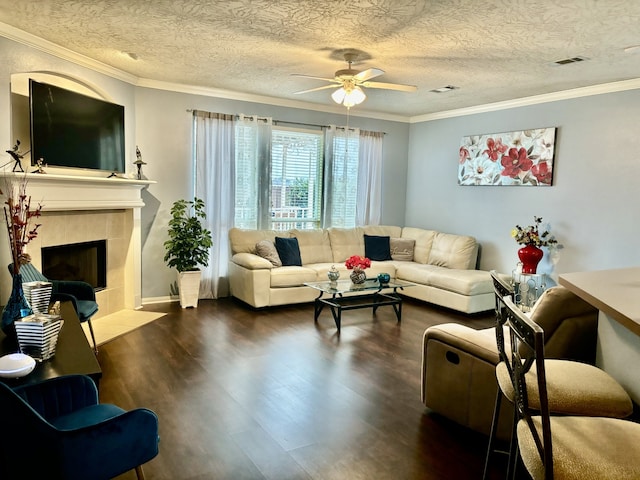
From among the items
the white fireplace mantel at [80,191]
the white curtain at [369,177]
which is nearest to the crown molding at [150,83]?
the white curtain at [369,177]

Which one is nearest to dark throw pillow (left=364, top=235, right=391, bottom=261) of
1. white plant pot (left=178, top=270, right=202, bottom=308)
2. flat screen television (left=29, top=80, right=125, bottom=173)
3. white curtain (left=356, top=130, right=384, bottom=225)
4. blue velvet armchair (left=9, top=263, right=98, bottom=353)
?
white curtain (left=356, top=130, right=384, bottom=225)

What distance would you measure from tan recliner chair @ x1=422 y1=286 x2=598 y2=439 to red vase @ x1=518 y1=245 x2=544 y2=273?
2.86 m

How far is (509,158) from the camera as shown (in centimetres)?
606

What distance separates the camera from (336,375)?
12.1ft

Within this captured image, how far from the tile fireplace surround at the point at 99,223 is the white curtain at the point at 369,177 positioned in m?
3.29

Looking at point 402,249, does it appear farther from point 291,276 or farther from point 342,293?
point 342,293

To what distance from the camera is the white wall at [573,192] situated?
15.9 ft

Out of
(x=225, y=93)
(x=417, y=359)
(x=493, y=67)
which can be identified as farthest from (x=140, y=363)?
(x=493, y=67)

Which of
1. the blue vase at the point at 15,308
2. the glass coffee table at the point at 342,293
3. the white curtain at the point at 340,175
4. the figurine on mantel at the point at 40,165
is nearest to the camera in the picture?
the blue vase at the point at 15,308

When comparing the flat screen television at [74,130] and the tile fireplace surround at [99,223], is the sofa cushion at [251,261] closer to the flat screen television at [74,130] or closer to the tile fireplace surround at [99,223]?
the tile fireplace surround at [99,223]

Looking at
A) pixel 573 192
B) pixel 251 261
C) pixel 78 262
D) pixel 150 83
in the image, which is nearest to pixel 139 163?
pixel 150 83

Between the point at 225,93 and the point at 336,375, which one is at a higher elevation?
the point at 225,93

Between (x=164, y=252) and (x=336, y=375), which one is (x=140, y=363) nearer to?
(x=336, y=375)

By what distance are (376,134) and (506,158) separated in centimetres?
206
